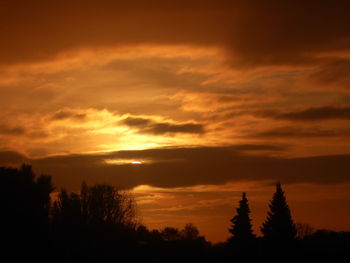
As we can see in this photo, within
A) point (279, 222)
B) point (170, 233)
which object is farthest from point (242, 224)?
point (170, 233)

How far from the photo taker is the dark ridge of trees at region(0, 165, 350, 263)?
227 ft

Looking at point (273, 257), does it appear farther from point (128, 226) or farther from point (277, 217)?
point (128, 226)

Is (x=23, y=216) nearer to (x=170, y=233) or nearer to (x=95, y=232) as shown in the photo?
(x=95, y=232)

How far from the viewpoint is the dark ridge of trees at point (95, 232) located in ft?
227

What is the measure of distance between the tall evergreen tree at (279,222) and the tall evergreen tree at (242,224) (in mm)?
4264

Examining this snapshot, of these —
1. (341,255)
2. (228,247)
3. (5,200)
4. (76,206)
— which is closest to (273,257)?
(228,247)

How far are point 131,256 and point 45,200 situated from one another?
65.5 feet

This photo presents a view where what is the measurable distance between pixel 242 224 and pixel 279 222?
26.1 feet

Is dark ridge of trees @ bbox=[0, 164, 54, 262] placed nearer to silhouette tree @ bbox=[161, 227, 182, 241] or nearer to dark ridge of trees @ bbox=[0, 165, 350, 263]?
dark ridge of trees @ bbox=[0, 165, 350, 263]

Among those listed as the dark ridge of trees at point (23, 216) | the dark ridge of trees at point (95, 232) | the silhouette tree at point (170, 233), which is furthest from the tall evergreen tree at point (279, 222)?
the silhouette tree at point (170, 233)

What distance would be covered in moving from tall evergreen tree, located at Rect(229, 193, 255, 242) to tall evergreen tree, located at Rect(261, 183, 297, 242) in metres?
4.26

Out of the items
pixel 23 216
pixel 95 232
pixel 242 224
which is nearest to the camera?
pixel 23 216

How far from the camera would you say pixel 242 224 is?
80.6 metres

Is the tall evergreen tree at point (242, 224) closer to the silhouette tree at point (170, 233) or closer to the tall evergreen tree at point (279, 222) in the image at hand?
the tall evergreen tree at point (279, 222)
